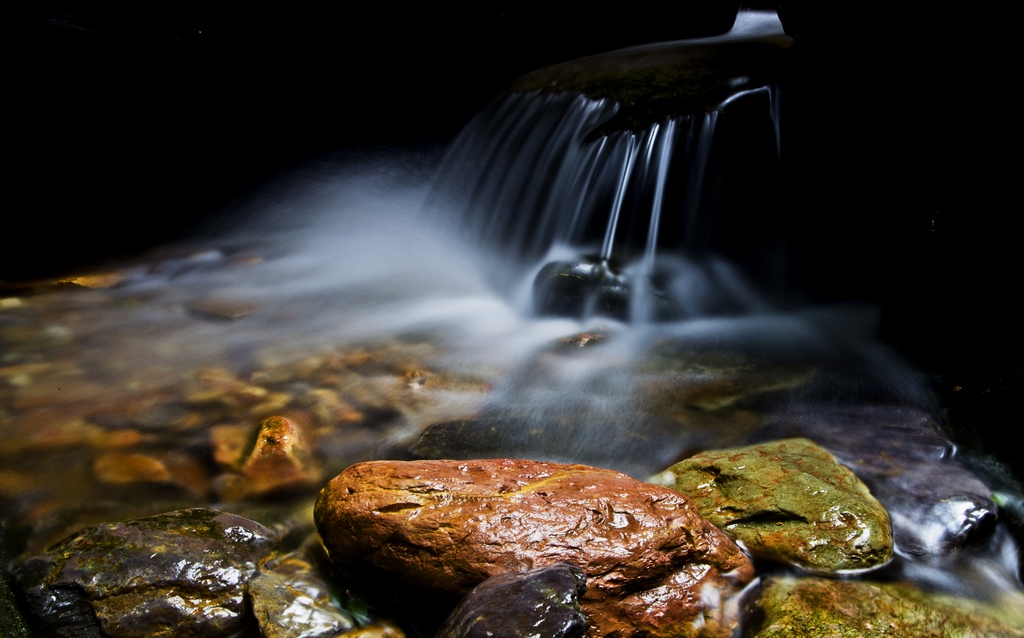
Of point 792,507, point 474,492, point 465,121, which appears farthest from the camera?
point 465,121

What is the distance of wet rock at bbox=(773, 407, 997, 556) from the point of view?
113 inches

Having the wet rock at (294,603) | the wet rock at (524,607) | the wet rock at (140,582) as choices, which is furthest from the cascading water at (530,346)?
the wet rock at (524,607)

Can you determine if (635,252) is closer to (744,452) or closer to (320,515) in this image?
(744,452)

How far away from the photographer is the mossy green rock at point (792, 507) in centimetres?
266

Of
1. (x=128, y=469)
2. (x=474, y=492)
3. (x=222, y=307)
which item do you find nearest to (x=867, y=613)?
(x=474, y=492)

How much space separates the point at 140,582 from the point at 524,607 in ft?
4.86

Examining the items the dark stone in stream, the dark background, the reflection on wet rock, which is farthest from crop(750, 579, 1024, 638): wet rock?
the dark stone in stream

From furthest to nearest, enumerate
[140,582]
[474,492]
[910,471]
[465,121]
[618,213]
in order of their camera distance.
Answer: [465,121], [618,213], [910,471], [474,492], [140,582]

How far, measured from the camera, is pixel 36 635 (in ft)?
7.39

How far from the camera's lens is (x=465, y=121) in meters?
9.42

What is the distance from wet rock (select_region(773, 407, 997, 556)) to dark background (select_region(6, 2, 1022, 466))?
427 millimetres

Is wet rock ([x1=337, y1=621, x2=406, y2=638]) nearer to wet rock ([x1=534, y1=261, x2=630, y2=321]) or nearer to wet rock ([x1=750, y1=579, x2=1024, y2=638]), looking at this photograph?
wet rock ([x1=750, y1=579, x2=1024, y2=638])

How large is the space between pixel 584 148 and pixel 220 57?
486 centimetres

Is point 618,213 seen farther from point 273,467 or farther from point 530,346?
point 273,467
